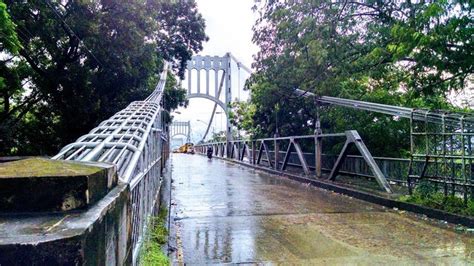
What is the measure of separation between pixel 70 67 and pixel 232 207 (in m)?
8.85

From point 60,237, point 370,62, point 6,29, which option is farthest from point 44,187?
point 370,62

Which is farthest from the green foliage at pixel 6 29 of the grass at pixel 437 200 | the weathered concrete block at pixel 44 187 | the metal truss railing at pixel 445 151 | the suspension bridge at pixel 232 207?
the grass at pixel 437 200

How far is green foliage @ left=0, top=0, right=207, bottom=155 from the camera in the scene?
484 inches

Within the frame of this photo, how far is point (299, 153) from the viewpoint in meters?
14.1

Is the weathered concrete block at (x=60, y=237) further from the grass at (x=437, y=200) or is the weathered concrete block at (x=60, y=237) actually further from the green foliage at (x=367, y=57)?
the grass at (x=437, y=200)

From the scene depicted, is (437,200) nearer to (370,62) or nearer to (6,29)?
(370,62)

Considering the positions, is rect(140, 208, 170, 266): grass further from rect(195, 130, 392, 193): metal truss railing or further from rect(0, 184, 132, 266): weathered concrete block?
rect(195, 130, 392, 193): metal truss railing

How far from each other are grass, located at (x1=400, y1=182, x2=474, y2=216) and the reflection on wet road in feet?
1.49

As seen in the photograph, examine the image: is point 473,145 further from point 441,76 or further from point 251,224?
point 251,224

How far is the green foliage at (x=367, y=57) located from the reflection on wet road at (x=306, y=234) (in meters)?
2.85

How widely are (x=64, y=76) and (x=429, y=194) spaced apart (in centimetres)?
1188

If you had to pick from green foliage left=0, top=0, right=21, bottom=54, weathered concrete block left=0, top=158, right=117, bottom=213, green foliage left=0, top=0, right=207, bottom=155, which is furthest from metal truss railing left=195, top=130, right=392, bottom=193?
weathered concrete block left=0, top=158, right=117, bottom=213

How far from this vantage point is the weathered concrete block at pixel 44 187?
1.35 meters

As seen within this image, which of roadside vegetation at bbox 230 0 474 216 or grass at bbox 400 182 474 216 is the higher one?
roadside vegetation at bbox 230 0 474 216
